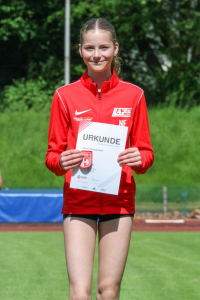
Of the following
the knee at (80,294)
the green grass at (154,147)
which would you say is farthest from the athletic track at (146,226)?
the knee at (80,294)

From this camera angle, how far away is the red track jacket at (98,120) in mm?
3377

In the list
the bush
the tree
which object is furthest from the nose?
the tree

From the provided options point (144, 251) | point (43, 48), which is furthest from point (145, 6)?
point (144, 251)

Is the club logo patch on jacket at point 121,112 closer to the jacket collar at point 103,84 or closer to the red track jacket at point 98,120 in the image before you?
the red track jacket at point 98,120

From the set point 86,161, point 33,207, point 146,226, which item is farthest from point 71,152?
point 33,207

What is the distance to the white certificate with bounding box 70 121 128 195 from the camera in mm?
3338

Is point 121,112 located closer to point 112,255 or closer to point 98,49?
point 98,49

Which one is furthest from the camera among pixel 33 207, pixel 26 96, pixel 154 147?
pixel 26 96

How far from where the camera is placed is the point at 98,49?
3.46m

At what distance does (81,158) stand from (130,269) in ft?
17.1

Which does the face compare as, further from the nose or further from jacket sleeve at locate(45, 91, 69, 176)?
jacket sleeve at locate(45, 91, 69, 176)

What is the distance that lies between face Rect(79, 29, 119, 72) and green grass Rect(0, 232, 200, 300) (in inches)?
143

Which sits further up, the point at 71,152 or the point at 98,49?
the point at 98,49

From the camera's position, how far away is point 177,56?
2864 cm
